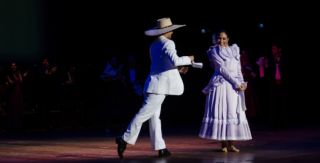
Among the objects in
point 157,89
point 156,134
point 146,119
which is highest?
point 157,89

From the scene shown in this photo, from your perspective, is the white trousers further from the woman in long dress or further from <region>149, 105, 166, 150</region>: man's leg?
the woman in long dress

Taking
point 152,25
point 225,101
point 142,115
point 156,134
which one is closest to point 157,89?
point 142,115

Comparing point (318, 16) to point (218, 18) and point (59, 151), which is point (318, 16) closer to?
point (218, 18)

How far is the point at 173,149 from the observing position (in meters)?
11.6

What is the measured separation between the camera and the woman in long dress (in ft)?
35.8

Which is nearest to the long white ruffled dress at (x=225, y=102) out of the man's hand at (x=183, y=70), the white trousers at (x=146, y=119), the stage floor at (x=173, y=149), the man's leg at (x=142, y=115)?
the stage floor at (x=173, y=149)

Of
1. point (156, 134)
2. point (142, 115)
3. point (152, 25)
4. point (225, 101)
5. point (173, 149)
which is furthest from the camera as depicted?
point (152, 25)

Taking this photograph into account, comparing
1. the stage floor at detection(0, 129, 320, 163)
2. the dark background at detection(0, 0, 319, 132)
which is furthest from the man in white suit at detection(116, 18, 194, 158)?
the dark background at detection(0, 0, 319, 132)

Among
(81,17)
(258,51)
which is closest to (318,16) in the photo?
(258,51)

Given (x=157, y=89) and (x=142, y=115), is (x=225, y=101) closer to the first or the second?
→ (x=157, y=89)

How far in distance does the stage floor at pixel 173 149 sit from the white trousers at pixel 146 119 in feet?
0.84

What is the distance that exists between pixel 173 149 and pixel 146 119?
60.9 inches

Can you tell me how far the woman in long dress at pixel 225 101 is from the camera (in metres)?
10.9

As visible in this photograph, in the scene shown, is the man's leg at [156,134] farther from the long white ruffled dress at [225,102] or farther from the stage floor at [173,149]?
the long white ruffled dress at [225,102]
